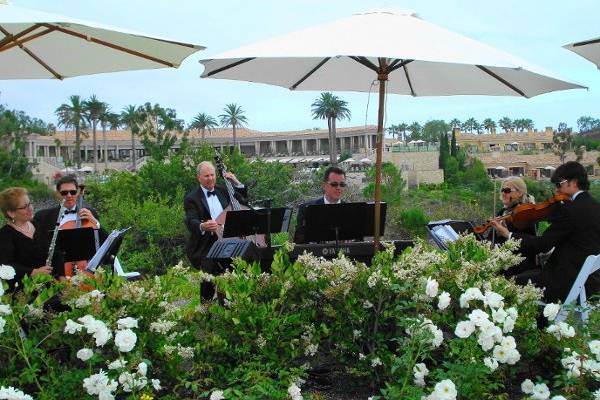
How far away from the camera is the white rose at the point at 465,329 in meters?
3.44

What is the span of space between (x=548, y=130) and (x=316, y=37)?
113473mm

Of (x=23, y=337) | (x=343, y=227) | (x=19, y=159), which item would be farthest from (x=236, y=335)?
(x=19, y=159)

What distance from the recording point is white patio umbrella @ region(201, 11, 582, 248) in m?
4.34

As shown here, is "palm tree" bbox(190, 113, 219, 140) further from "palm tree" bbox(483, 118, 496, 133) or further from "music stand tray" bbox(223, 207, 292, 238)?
"music stand tray" bbox(223, 207, 292, 238)

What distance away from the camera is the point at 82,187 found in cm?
631

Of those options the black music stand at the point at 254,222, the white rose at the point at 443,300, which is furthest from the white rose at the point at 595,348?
the black music stand at the point at 254,222

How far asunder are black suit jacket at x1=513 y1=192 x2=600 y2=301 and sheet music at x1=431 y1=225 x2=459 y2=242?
664 millimetres

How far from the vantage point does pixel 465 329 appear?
3.46 m

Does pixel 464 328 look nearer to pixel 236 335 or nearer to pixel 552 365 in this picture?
pixel 552 365

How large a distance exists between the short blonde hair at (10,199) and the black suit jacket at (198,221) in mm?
1597

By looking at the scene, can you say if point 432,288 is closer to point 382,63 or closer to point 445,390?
point 445,390

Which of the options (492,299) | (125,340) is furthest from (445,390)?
(125,340)

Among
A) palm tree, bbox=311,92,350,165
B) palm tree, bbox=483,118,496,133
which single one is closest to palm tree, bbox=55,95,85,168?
palm tree, bbox=311,92,350,165

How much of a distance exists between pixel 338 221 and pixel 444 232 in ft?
2.67
